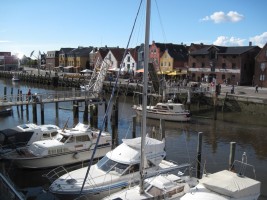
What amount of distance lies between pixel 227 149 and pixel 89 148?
12301 millimetres

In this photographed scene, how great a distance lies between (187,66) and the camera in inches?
2906

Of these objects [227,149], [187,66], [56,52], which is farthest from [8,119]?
[56,52]

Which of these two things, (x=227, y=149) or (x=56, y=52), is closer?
(x=227, y=149)

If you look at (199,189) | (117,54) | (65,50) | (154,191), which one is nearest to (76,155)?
(154,191)

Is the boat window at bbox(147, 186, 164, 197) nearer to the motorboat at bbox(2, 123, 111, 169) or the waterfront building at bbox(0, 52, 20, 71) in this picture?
the motorboat at bbox(2, 123, 111, 169)

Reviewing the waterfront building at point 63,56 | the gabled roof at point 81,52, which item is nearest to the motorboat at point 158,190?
the gabled roof at point 81,52

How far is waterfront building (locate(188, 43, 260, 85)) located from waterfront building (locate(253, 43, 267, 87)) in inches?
117

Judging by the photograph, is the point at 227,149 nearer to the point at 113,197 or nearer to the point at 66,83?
the point at 113,197

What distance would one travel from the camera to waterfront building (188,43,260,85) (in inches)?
2544

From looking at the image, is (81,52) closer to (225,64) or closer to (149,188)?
(225,64)

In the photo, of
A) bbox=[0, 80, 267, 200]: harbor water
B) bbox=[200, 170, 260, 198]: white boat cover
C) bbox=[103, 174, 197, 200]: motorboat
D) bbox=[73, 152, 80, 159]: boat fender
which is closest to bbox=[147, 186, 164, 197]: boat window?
bbox=[103, 174, 197, 200]: motorboat

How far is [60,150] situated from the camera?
22.5 metres

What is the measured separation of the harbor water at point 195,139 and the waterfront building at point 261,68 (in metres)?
19.6

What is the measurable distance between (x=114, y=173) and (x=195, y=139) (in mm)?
15836
